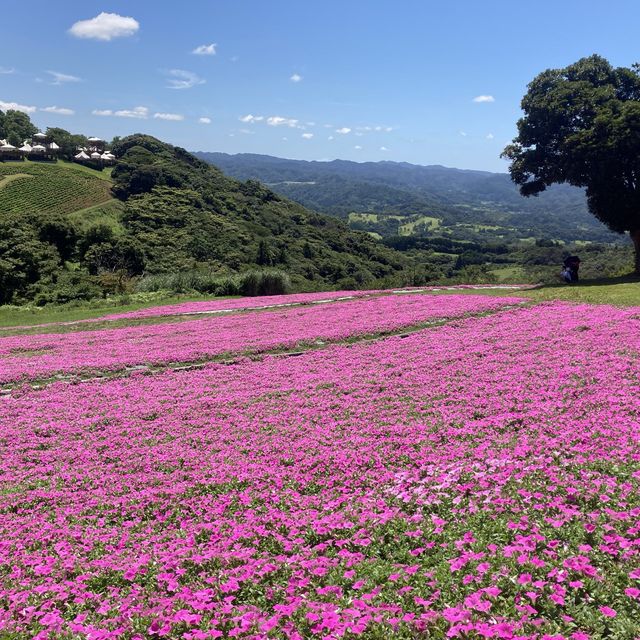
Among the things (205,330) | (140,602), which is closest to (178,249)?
(205,330)

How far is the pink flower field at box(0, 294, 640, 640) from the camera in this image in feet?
18.0

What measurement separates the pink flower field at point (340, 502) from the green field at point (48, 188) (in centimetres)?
11700

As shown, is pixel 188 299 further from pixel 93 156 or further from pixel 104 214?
pixel 93 156

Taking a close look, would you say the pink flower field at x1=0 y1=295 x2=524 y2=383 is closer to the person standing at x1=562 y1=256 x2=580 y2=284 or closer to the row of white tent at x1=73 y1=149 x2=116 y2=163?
the person standing at x1=562 y1=256 x2=580 y2=284

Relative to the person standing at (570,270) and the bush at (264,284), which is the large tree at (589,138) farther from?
the bush at (264,284)

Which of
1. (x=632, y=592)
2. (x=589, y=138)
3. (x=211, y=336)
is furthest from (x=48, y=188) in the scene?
(x=632, y=592)

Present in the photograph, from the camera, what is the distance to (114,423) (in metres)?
13.7

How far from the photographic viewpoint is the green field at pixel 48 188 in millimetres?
118500

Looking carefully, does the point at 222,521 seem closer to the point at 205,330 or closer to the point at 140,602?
the point at 140,602

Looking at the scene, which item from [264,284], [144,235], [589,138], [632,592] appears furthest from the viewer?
[144,235]

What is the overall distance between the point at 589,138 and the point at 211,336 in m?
30.3

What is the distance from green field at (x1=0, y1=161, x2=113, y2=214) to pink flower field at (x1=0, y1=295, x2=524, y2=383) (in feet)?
331

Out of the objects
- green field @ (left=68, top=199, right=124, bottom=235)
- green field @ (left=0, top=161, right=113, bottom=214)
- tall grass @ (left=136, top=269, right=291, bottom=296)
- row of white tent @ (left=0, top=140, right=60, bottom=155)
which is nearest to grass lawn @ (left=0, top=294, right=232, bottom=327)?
tall grass @ (left=136, top=269, right=291, bottom=296)

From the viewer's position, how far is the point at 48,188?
13075cm
